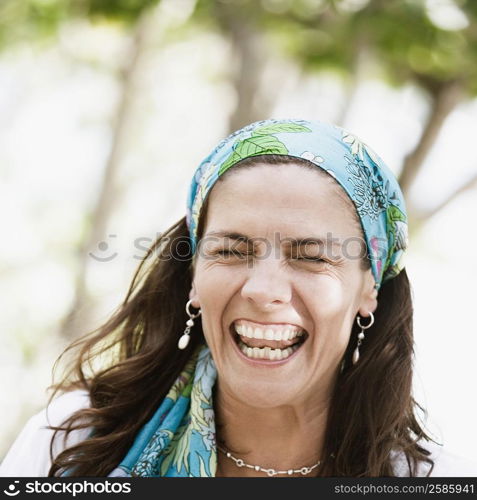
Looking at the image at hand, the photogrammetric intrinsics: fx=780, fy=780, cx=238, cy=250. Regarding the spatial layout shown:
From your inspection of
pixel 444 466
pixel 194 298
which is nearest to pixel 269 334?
pixel 194 298

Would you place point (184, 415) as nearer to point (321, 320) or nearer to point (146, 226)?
point (321, 320)

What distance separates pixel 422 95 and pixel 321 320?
3.29 m

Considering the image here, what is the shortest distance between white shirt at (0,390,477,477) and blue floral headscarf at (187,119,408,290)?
63 centimetres

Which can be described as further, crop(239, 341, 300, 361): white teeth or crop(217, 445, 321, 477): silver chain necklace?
crop(217, 445, 321, 477): silver chain necklace

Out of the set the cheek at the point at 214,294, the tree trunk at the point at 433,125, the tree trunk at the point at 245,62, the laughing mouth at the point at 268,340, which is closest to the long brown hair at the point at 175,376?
the cheek at the point at 214,294

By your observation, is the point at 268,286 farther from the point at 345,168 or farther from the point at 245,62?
the point at 245,62

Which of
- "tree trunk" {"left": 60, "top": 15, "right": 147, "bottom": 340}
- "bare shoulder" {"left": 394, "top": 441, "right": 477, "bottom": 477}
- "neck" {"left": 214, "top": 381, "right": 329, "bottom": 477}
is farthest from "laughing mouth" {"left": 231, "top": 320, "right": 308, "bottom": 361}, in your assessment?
"tree trunk" {"left": 60, "top": 15, "right": 147, "bottom": 340}

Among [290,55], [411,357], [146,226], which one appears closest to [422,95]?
[290,55]

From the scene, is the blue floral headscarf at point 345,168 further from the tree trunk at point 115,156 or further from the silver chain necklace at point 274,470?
the tree trunk at point 115,156

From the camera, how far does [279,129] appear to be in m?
2.55

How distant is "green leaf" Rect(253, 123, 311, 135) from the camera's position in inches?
100.0

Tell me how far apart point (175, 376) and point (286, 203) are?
0.88m

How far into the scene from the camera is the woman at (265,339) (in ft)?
7.99

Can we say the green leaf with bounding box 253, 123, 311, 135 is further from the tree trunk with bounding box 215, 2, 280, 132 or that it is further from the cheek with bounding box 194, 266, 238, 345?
the tree trunk with bounding box 215, 2, 280, 132
